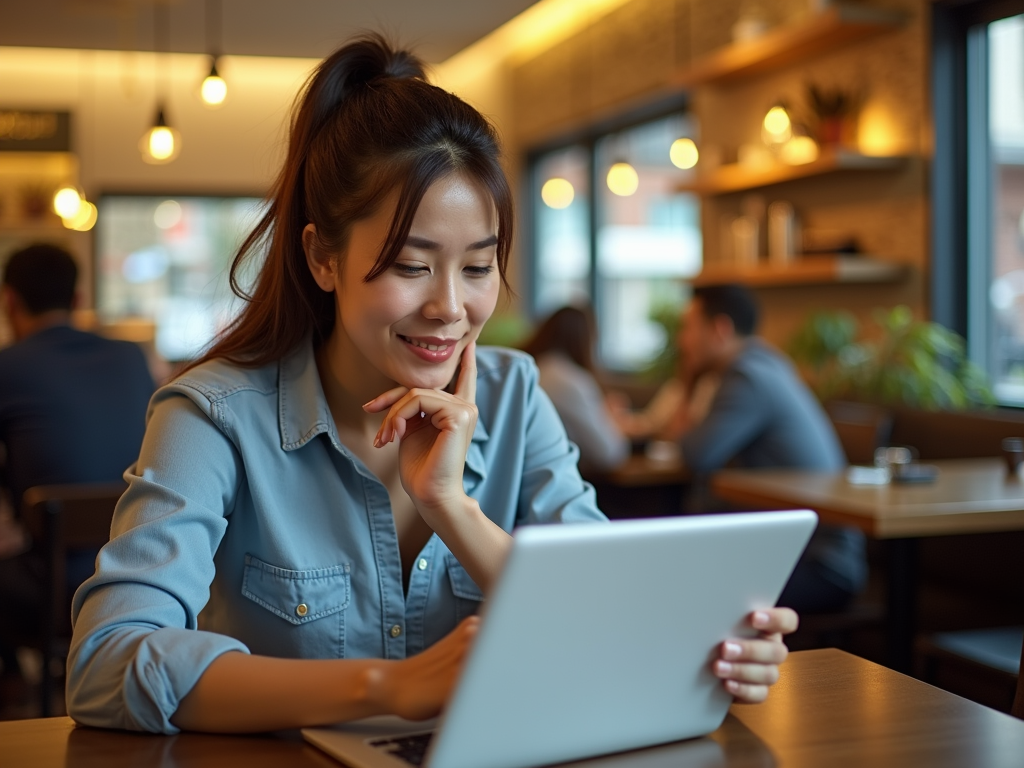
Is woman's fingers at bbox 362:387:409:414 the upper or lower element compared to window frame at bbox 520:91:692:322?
lower

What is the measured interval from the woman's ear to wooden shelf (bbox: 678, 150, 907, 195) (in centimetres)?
370

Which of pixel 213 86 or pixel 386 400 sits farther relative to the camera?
pixel 213 86

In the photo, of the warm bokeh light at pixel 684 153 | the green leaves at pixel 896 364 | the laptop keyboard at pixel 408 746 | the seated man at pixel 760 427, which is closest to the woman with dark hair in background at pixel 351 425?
the laptop keyboard at pixel 408 746

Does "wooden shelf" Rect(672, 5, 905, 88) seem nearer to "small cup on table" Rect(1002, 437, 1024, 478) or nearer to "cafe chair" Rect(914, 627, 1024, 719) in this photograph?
"small cup on table" Rect(1002, 437, 1024, 478)

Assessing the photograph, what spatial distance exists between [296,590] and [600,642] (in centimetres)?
56

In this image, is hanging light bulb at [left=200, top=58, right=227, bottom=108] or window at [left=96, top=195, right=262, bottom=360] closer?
hanging light bulb at [left=200, top=58, right=227, bottom=108]

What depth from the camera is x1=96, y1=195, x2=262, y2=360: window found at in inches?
349

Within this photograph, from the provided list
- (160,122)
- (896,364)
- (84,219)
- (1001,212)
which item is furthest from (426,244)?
(84,219)

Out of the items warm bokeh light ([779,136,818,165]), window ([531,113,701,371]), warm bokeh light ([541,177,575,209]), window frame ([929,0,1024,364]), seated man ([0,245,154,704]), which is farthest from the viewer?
warm bokeh light ([541,177,575,209])

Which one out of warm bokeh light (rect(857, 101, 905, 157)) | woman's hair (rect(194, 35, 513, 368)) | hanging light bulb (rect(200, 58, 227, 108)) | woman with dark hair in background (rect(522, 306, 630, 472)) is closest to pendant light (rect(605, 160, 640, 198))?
warm bokeh light (rect(857, 101, 905, 157))

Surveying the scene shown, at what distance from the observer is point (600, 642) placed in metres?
0.88

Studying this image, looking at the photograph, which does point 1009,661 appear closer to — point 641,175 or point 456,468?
point 456,468

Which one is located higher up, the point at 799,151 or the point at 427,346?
the point at 799,151

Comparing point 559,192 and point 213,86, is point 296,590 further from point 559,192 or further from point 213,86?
point 559,192
